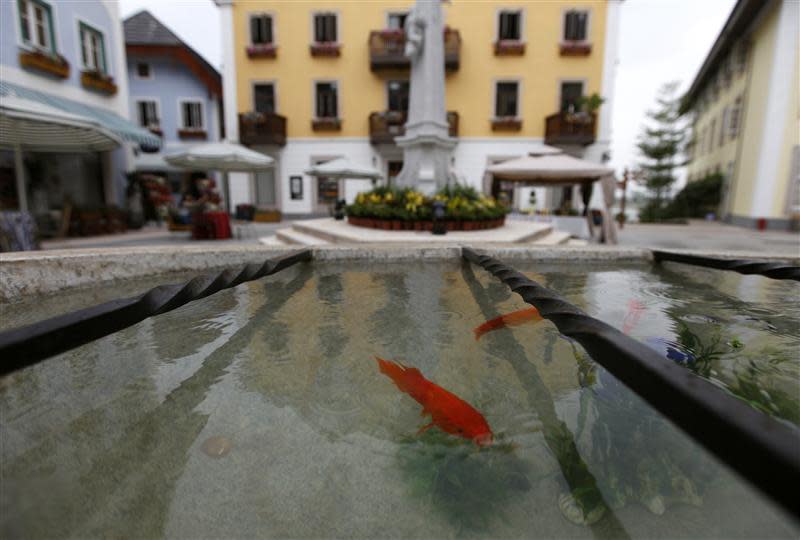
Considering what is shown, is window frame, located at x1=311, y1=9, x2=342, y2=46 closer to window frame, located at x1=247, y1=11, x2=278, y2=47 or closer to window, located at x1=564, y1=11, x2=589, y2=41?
window frame, located at x1=247, y1=11, x2=278, y2=47

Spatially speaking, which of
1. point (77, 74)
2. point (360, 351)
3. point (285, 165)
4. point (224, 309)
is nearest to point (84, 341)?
point (360, 351)

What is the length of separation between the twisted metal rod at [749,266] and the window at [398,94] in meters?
16.7

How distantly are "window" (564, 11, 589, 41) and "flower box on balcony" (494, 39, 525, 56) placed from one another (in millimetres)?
1973

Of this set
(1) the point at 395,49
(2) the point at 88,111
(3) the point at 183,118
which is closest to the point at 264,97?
(3) the point at 183,118

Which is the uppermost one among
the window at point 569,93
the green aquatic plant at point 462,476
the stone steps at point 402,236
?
the window at point 569,93

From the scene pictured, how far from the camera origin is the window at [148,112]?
1944cm

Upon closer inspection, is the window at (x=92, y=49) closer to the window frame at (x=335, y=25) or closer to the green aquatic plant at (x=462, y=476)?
the window frame at (x=335, y=25)

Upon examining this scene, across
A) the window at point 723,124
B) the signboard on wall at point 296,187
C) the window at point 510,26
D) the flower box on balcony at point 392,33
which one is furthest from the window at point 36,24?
the window at point 723,124

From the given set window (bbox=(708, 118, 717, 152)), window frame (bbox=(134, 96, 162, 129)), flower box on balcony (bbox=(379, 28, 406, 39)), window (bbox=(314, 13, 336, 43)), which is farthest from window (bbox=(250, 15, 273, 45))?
window (bbox=(708, 118, 717, 152))

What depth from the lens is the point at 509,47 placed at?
1783cm

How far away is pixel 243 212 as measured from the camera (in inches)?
607

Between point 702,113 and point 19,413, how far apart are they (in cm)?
3522

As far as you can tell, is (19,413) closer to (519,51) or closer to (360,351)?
(360,351)

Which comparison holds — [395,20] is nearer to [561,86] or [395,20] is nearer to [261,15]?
[261,15]
